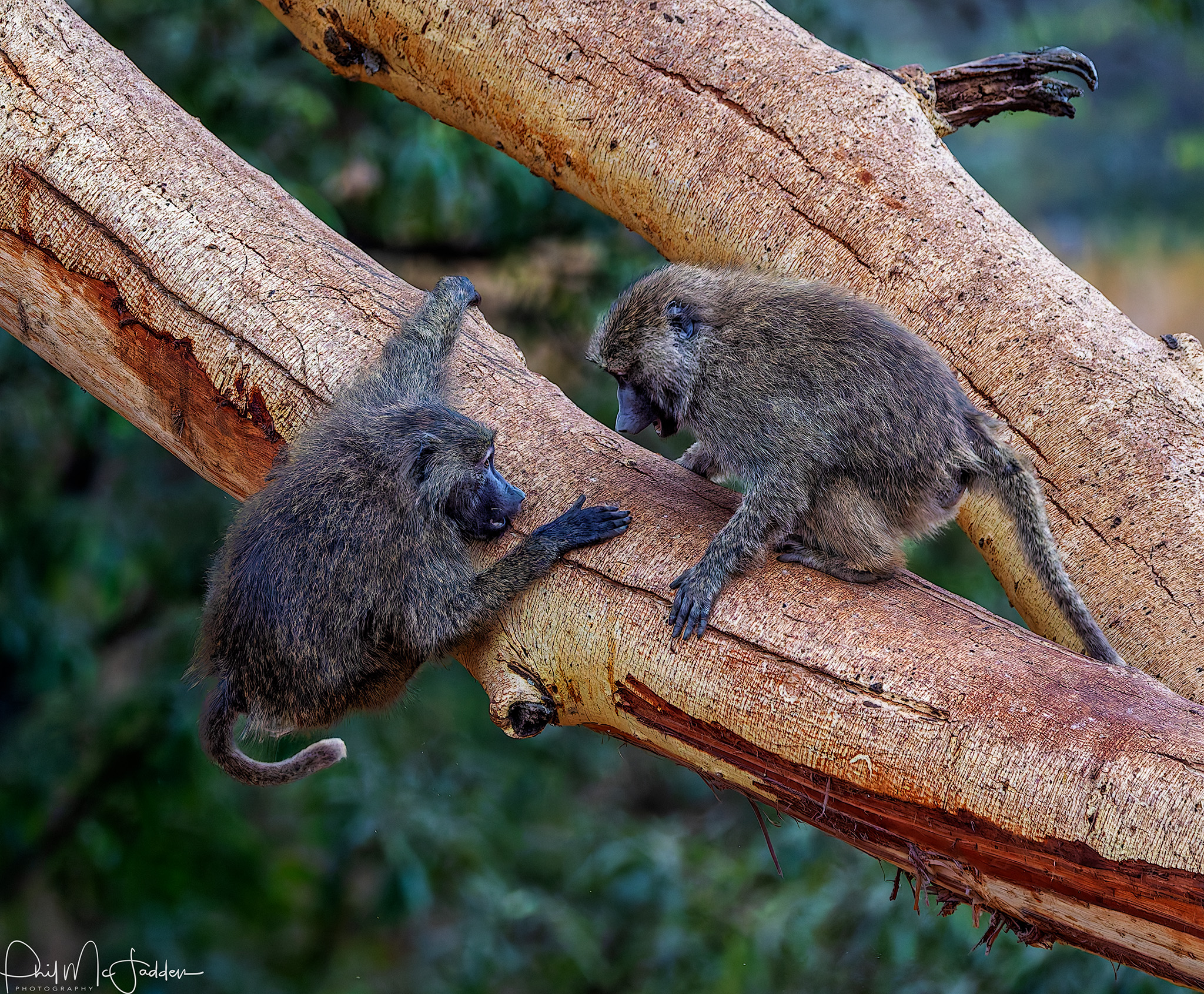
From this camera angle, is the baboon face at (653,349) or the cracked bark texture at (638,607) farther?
the baboon face at (653,349)

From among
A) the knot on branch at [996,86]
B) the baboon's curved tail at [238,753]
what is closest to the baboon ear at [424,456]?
the baboon's curved tail at [238,753]

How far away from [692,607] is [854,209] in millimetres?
1462

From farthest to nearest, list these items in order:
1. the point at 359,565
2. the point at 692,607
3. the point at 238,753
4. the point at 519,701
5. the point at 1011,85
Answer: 1. the point at 1011,85
2. the point at 238,753
3. the point at 359,565
4. the point at 519,701
5. the point at 692,607

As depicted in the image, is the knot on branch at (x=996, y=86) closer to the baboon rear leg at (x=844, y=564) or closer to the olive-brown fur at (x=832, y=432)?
the olive-brown fur at (x=832, y=432)

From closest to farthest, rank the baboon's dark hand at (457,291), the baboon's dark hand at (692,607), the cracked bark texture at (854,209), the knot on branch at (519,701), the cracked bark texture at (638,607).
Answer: the cracked bark texture at (638,607), the baboon's dark hand at (692,607), the knot on branch at (519,701), the cracked bark texture at (854,209), the baboon's dark hand at (457,291)

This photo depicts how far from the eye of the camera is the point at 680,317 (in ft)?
9.79

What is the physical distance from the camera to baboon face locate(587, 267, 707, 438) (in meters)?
2.97

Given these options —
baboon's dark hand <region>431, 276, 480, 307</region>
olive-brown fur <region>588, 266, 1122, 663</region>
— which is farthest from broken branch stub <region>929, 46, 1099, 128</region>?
baboon's dark hand <region>431, 276, 480, 307</region>

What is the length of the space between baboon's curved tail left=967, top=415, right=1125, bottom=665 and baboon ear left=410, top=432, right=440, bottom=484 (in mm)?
1405

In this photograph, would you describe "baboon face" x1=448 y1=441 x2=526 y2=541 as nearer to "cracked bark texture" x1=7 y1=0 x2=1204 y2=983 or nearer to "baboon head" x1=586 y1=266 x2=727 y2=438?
"cracked bark texture" x1=7 y1=0 x2=1204 y2=983

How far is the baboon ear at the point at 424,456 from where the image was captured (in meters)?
2.81

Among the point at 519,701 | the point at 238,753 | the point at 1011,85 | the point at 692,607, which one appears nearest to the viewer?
the point at 692,607

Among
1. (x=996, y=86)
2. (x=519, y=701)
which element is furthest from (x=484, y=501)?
(x=996, y=86)

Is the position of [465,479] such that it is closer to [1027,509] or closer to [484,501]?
[484,501]
